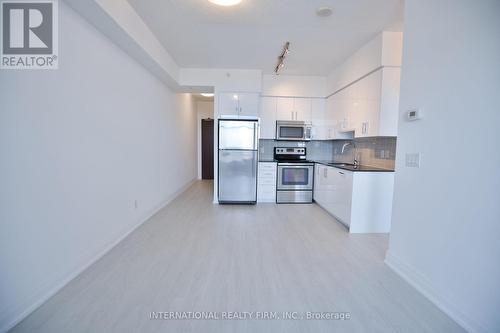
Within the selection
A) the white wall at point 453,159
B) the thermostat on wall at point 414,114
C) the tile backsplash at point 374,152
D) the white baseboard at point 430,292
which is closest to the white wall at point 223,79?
the tile backsplash at point 374,152

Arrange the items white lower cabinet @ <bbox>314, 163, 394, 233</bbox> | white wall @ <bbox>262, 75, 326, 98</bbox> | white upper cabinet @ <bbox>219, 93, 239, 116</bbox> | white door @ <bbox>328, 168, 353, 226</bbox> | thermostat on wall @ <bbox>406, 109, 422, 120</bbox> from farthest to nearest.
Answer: white wall @ <bbox>262, 75, 326, 98</bbox> → white upper cabinet @ <bbox>219, 93, 239, 116</bbox> → white door @ <bbox>328, 168, 353, 226</bbox> → white lower cabinet @ <bbox>314, 163, 394, 233</bbox> → thermostat on wall @ <bbox>406, 109, 422, 120</bbox>

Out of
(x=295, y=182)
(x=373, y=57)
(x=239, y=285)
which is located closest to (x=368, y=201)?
(x=295, y=182)

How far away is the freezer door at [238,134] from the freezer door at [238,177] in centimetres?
14

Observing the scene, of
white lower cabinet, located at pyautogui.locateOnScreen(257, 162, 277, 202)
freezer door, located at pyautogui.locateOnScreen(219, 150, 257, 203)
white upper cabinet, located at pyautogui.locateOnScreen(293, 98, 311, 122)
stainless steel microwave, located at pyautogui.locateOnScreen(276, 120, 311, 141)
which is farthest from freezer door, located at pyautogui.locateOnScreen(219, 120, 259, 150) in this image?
white upper cabinet, located at pyautogui.locateOnScreen(293, 98, 311, 122)

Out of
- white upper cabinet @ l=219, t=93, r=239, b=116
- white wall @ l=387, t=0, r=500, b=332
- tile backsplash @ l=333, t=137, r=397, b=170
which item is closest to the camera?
white wall @ l=387, t=0, r=500, b=332

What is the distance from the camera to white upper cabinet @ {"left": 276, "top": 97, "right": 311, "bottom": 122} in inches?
185

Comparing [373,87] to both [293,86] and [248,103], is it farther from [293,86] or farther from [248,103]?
[248,103]

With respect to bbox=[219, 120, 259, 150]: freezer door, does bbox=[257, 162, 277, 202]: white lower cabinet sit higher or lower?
lower

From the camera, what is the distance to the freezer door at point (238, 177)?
4297 mm

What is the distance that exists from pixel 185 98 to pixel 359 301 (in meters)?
5.57

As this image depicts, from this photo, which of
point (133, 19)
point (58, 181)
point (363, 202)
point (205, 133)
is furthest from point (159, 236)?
point (205, 133)

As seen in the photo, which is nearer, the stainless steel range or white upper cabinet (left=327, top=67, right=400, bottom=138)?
white upper cabinet (left=327, top=67, right=400, bottom=138)

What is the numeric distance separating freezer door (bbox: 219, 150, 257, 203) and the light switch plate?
2.66 m

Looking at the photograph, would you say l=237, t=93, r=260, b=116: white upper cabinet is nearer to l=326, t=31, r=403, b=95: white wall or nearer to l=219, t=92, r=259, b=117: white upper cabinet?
l=219, t=92, r=259, b=117: white upper cabinet
